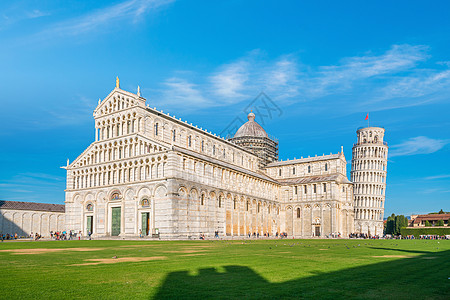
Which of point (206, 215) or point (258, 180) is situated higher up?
point (258, 180)

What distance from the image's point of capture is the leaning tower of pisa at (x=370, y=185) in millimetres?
124625

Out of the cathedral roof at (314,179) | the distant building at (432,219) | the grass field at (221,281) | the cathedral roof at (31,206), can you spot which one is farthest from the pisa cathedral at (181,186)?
the distant building at (432,219)

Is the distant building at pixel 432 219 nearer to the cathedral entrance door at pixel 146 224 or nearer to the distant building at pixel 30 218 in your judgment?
the cathedral entrance door at pixel 146 224

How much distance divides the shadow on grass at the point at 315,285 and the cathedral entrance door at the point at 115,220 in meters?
51.3

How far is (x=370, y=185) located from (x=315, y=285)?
120m

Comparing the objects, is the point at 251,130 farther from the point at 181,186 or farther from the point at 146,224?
the point at 146,224

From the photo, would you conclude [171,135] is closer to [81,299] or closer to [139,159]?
[139,159]

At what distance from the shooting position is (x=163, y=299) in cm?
1070

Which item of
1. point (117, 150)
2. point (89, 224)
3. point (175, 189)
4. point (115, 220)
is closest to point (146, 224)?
point (115, 220)

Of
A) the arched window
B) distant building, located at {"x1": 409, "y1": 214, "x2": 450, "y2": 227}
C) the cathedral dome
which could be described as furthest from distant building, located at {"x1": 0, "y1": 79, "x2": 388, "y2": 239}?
distant building, located at {"x1": 409, "y1": 214, "x2": 450, "y2": 227}

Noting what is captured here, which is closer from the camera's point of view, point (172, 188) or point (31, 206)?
point (172, 188)

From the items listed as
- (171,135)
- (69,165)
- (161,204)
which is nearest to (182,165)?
(161,204)

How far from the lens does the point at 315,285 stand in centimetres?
1289

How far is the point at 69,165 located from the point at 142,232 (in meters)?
22.7
